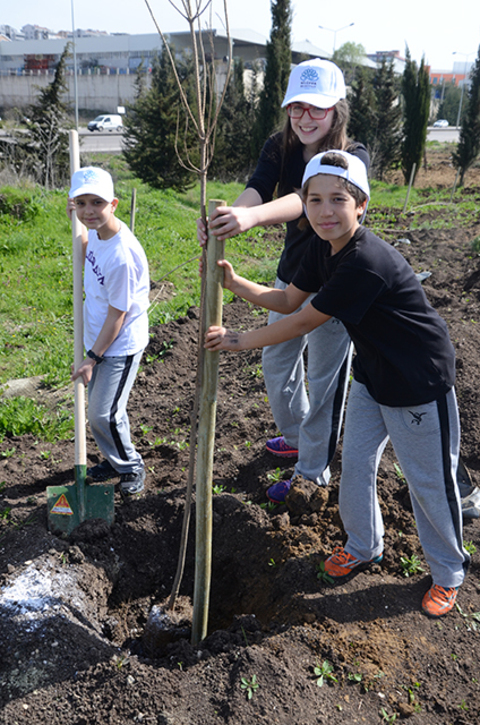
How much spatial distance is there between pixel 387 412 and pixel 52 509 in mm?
1821

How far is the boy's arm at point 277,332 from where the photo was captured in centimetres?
198

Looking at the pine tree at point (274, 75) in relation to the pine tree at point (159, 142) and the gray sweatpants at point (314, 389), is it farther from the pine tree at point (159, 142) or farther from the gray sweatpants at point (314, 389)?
the gray sweatpants at point (314, 389)

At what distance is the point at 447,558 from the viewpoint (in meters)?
2.36

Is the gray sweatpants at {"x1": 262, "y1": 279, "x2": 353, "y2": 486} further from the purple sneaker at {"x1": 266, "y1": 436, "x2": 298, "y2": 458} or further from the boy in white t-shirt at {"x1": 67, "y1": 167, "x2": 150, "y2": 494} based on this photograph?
the boy in white t-shirt at {"x1": 67, "y1": 167, "x2": 150, "y2": 494}

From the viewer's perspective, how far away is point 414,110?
73.5 ft

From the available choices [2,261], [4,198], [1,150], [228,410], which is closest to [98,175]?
[228,410]

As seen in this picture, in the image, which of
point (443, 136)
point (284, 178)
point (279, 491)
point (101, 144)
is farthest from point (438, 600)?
point (443, 136)

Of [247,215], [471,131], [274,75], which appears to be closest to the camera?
[247,215]

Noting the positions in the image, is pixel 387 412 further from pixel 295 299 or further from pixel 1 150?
Answer: pixel 1 150

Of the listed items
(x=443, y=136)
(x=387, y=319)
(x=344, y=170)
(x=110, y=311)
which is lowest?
(x=110, y=311)

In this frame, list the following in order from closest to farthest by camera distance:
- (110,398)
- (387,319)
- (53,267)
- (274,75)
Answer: (387,319)
(110,398)
(53,267)
(274,75)

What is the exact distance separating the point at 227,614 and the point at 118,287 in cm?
173

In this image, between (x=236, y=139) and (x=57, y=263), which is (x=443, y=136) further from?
(x=57, y=263)

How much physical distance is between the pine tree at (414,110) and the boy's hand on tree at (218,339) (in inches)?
876
